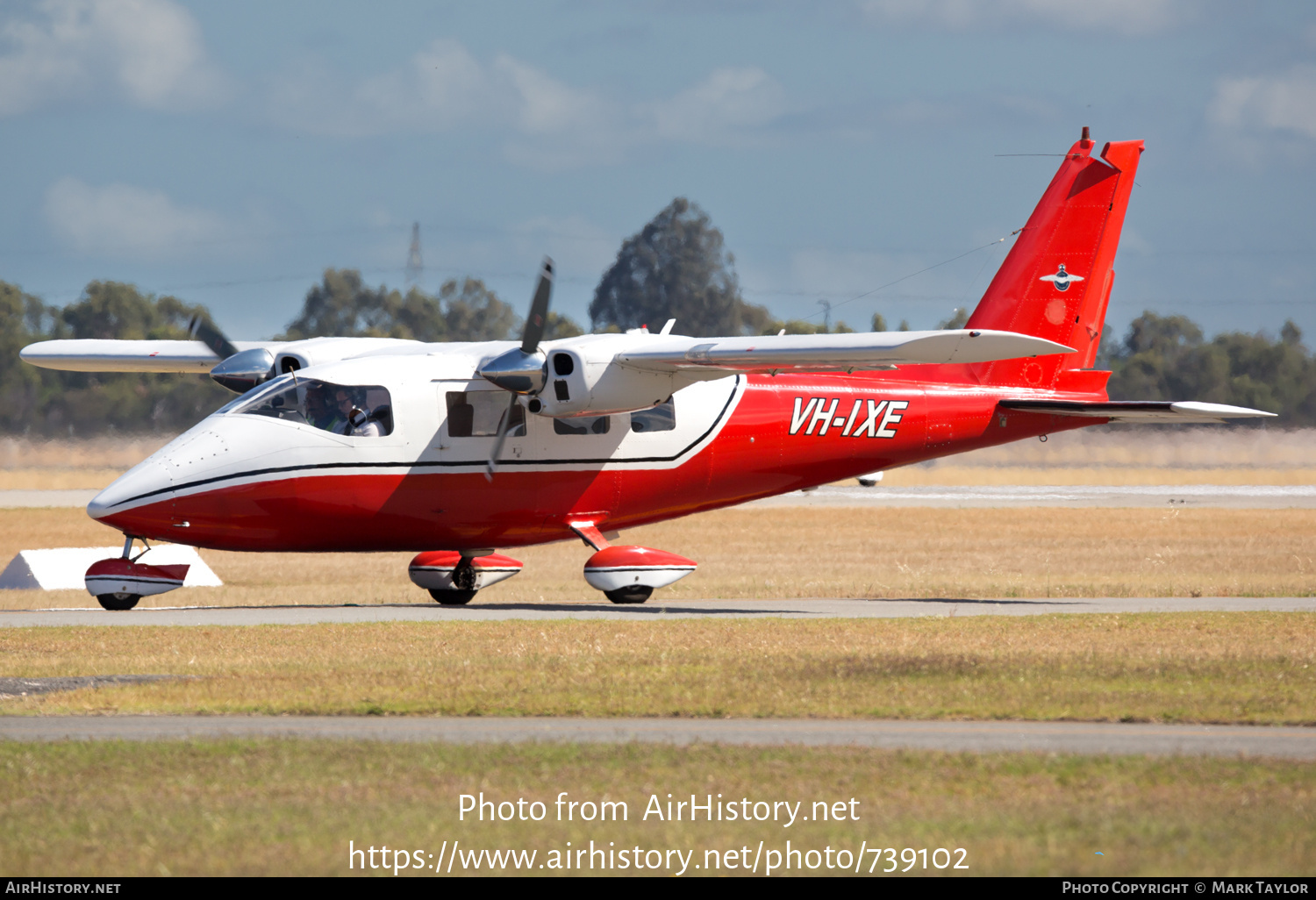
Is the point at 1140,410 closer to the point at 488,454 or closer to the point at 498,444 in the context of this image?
the point at 498,444

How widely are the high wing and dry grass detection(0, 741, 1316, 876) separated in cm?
1058

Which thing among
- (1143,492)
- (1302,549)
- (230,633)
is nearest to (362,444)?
(230,633)

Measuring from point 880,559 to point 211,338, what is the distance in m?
17.0

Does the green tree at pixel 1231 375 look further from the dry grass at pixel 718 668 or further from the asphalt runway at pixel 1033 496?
the dry grass at pixel 718 668

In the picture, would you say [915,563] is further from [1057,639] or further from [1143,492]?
[1143,492]

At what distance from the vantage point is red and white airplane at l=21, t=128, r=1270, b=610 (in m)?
22.3

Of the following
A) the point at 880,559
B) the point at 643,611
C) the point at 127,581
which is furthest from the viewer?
the point at 880,559

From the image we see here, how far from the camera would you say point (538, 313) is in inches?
897

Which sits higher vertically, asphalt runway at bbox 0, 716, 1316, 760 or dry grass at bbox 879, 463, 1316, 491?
asphalt runway at bbox 0, 716, 1316, 760

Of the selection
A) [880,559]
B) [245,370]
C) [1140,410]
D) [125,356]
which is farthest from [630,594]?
[880,559]

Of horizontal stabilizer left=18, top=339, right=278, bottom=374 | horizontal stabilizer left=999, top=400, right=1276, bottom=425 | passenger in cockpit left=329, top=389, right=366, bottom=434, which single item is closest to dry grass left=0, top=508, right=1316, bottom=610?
horizontal stabilizer left=999, top=400, right=1276, bottom=425

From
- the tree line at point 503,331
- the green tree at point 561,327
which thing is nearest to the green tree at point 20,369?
the tree line at point 503,331

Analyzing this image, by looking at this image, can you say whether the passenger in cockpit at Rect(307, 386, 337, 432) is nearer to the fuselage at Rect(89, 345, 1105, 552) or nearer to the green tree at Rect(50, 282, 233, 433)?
the fuselage at Rect(89, 345, 1105, 552)
